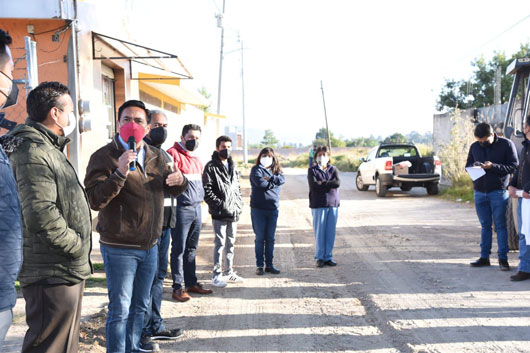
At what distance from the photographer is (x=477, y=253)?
315 inches

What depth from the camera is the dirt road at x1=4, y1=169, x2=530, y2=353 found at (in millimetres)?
4527

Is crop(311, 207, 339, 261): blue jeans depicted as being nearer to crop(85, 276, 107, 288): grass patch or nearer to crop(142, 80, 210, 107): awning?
crop(85, 276, 107, 288): grass patch

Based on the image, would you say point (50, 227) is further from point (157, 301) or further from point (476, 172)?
point (476, 172)

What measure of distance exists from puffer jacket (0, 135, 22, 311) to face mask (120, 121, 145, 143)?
1321mm

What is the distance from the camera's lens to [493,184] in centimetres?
710

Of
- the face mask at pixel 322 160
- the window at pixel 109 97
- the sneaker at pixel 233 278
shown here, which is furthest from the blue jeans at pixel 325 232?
the window at pixel 109 97

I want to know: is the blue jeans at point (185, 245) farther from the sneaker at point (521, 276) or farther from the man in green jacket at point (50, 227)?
the sneaker at point (521, 276)

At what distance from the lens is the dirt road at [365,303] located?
14.9ft

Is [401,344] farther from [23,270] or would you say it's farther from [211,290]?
[23,270]

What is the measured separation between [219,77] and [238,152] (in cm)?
3127

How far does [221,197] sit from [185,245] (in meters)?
0.82

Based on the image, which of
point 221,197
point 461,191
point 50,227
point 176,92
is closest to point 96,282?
point 221,197

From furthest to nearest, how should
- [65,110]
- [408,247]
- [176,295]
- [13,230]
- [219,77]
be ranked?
[219,77]
[408,247]
[176,295]
[65,110]
[13,230]

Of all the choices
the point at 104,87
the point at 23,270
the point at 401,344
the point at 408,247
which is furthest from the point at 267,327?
the point at 104,87
